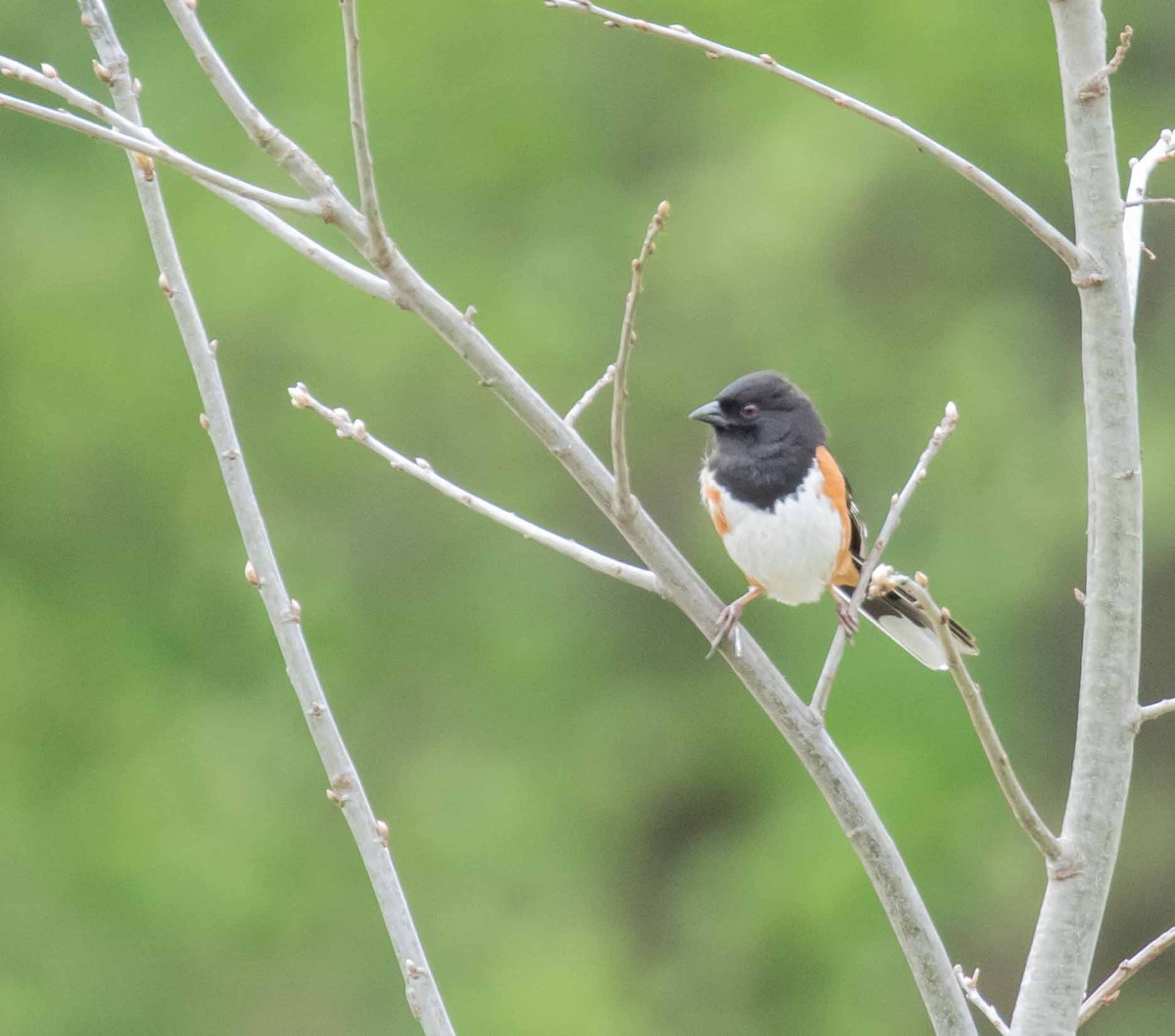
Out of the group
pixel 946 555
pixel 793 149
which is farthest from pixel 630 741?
pixel 793 149

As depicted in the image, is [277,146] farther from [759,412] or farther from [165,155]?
[759,412]

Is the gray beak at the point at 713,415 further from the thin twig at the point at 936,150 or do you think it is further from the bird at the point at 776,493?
the thin twig at the point at 936,150

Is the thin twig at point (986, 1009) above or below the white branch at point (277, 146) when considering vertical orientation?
below

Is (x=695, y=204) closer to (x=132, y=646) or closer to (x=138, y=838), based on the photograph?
(x=132, y=646)

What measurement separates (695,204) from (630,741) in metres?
2.88

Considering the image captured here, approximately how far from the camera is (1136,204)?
2.21 m

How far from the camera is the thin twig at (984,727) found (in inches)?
74.9

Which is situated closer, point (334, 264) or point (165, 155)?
point (165, 155)

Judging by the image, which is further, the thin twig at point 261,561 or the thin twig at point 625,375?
the thin twig at point 261,561

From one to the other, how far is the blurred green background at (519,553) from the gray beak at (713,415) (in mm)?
4070

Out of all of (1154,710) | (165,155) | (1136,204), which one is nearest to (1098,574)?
(1154,710)

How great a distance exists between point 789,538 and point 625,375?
181 centimetres

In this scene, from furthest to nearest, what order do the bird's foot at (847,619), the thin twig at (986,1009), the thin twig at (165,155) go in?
the bird's foot at (847,619), the thin twig at (986,1009), the thin twig at (165,155)

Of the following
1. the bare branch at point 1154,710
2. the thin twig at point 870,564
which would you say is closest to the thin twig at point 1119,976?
the bare branch at point 1154,710
